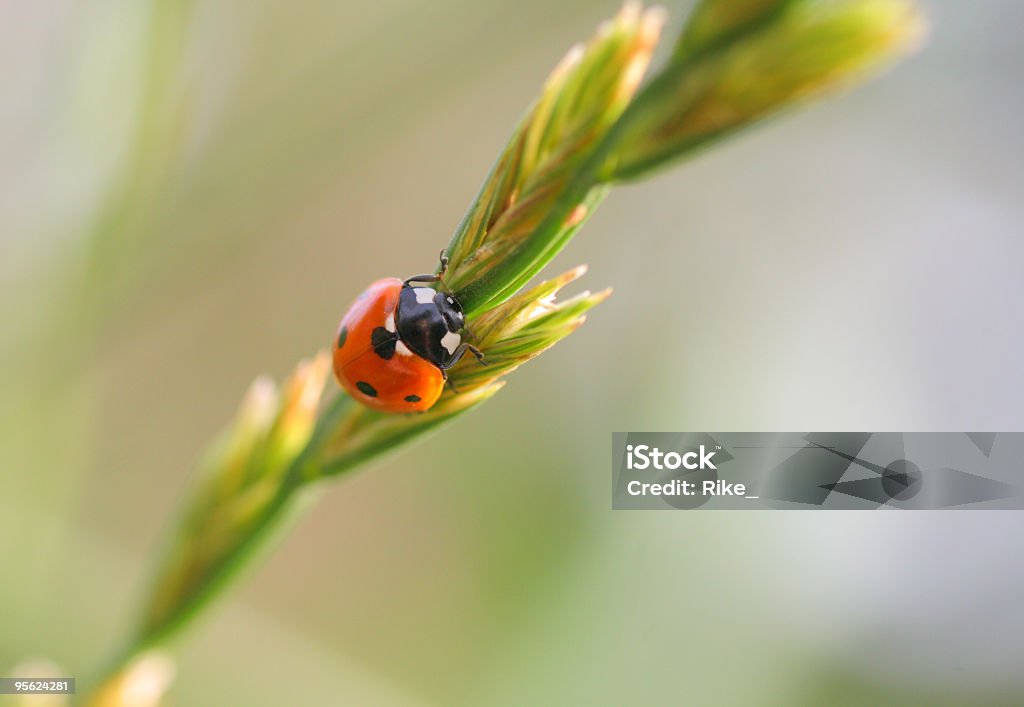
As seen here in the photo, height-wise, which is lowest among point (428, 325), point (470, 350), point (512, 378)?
point (470, 350)

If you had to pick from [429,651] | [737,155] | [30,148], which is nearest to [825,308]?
[737,155]

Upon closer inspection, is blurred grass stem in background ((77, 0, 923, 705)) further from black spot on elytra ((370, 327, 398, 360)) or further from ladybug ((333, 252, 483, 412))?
black spot on elytra ((370, 327, 398, 360))

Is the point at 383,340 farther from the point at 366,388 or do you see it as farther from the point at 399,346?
the point at 366,388

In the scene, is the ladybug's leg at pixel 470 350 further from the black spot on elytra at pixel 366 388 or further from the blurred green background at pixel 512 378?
the blurred green background at pixel 512 378

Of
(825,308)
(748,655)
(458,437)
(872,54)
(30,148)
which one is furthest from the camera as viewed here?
(825,308)

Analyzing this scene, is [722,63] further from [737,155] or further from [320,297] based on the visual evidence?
[737,155]

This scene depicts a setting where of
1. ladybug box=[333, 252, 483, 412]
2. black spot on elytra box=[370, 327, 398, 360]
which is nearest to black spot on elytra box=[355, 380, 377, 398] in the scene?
ladybug box=[333, 252, 483, 412]

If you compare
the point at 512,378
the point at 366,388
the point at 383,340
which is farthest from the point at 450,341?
the point at 512,378
